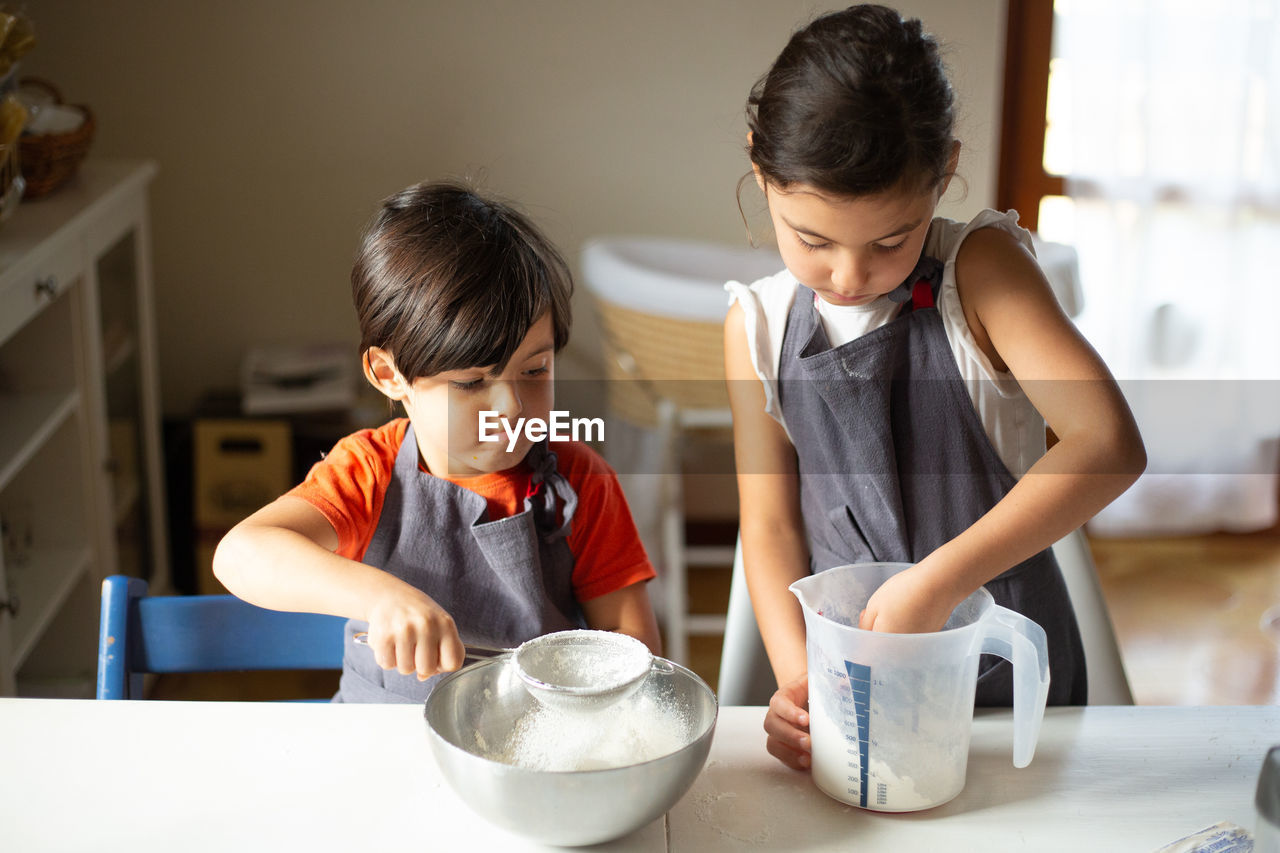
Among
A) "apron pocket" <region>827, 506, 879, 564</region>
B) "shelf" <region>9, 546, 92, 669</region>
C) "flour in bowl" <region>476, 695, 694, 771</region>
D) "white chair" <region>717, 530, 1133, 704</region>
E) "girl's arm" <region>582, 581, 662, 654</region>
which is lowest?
"shelf" <region>9, 546, 92, 669</region>

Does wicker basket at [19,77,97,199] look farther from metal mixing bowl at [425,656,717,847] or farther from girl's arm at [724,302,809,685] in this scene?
metal mixing bowl at [425,656,717,847]

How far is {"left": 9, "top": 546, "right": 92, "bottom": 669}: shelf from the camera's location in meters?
1.65

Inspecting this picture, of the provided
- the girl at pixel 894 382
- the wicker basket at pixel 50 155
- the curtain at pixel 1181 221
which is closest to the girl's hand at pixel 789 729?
the girl at pixel 894 382

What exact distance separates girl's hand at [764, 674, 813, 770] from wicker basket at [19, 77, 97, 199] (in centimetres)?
153

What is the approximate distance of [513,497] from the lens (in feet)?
3.25

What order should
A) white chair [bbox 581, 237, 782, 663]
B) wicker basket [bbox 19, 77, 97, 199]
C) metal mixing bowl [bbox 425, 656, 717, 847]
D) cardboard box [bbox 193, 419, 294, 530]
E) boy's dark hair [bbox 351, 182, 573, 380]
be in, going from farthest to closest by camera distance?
cardboard box [bbox 193, 419, 294, 530] < white chair [bbox 581, 237, 782, 663] < wicker basket [bbox 19, 77, 97, 199] < boy's dark hair [bbox 351, 182, 573, 380] < metal mixing bowl [bbox 425, 656, 717, 847]

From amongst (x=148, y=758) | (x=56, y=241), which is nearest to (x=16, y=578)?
(x=56, y=241)

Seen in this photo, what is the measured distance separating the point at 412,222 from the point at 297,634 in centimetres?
38

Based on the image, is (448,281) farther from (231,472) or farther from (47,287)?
(231,472)

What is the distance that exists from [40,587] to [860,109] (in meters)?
1.56

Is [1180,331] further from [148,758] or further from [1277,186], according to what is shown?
[148,758]

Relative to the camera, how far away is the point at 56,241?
1670mm

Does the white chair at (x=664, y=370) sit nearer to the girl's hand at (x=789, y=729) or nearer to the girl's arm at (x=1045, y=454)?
the girl's arm at (x=1045, y=454)

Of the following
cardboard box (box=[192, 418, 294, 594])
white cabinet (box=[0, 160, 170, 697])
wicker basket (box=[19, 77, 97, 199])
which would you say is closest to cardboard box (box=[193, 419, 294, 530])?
cardboard box (box=[192, 418, 294, 594])
